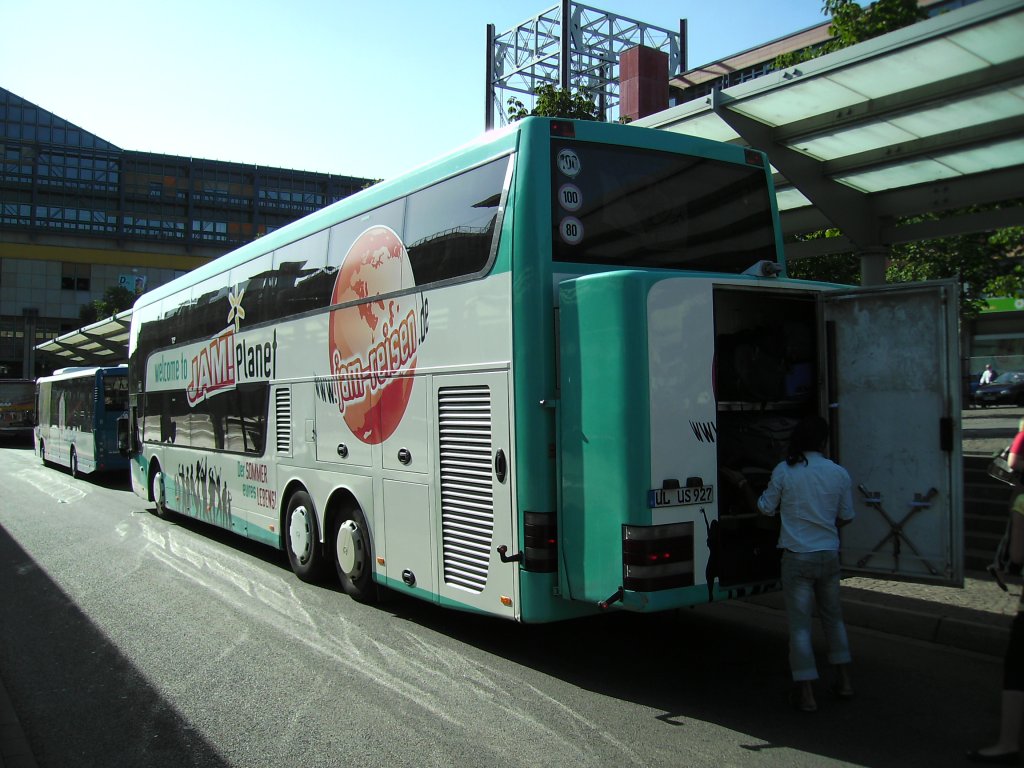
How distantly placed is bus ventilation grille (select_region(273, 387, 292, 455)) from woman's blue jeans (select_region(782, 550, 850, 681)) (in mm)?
5636

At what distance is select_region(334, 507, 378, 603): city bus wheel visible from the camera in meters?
7.59

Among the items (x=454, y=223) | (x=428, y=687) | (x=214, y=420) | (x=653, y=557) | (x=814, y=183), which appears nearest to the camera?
(x=653, y=557)

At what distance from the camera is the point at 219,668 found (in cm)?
603

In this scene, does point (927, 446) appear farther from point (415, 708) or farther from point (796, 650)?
point (415, 708)

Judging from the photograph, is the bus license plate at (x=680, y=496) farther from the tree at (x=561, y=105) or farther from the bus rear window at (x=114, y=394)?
the bus rear window at (x=114, y=394)

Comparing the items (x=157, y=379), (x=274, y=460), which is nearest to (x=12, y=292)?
(x=157, y=379)

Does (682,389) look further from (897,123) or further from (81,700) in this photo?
(897,123)

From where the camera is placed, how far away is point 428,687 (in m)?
5.56

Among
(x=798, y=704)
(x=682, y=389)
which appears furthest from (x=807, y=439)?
(x=798, y=704)

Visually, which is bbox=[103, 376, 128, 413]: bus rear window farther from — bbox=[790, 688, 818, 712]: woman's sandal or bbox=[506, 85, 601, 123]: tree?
bbox=[790, 688, 818, 712]: woman's sandal

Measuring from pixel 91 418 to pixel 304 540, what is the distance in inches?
595

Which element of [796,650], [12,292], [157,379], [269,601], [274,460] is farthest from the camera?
[12,292]

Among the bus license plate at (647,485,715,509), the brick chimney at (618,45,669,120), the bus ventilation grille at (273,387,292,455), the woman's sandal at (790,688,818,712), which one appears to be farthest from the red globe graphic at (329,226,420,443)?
the brick chimney at (618,45,669,120)

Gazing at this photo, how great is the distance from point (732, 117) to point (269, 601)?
7.34 m
